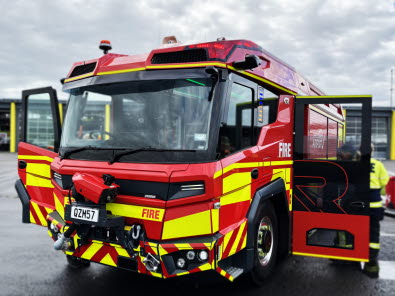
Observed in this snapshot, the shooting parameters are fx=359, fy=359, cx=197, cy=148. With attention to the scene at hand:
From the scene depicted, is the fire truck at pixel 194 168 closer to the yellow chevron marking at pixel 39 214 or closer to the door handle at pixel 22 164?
the yellow chevron marking at pixel 39 214

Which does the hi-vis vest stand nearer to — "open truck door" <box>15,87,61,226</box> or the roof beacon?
the roof beacon

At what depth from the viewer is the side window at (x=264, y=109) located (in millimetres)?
3852

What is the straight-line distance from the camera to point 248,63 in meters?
3.42

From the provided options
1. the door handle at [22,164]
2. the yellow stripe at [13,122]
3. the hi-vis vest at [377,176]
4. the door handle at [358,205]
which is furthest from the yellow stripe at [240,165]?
the yellow stripe at [13,122]

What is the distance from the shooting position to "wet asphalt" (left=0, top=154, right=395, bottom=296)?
394cm

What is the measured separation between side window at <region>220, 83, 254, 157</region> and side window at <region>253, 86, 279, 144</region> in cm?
11

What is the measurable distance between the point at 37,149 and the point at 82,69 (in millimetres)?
1341

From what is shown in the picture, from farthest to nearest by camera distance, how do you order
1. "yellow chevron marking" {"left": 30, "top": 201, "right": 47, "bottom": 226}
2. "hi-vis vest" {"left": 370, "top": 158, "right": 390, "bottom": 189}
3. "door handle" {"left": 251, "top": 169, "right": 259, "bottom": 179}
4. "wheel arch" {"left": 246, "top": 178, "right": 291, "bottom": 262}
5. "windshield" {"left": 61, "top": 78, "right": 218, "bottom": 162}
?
"hi-vis vest" {"left": 370, "top": 158, "right": 390, "bottom": 189} → "yellow chevron marking" {"left": 30, "top": 201, "right": 47, "bottom": 226} → "door handle" {"left": 251, "top": 169, "right": 259, "bottom": 179} → "wheel arch" {"left": 246, "top": 178, "right": 291, "bottom": 262} → "windshield" {"left": 61, "top": 78, "right": 218, "bottom": 162}

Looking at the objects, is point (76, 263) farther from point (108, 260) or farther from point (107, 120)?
point (107, 120)

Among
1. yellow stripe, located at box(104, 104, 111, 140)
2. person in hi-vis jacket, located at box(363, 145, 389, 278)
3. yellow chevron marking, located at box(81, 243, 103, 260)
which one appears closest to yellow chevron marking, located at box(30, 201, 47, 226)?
yellow chevron marking, located at box(81, 243, 103, 260)

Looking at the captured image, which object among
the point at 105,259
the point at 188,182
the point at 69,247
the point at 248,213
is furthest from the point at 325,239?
the point at 69,247

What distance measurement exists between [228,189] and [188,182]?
1.35ft

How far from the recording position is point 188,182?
319cm

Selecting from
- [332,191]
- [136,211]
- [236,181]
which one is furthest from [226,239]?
[332,191]
